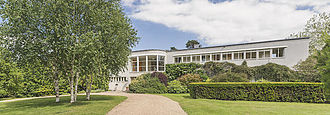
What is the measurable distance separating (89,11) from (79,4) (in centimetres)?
68

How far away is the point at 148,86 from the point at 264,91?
13.2m

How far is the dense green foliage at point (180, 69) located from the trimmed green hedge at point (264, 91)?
33.2ft

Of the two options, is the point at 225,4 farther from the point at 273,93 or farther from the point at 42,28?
the point at 42,28

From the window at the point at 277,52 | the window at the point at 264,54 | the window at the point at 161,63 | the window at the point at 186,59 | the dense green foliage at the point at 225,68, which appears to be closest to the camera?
the dense green foliage at the point at 225,68

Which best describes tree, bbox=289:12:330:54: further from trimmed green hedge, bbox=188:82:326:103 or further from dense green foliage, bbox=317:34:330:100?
dense green foliage, bbox=317:34:330:100

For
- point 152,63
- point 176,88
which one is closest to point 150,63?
point 152,63

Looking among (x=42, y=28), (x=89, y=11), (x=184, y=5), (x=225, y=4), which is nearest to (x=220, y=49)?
(x=225, y=4)

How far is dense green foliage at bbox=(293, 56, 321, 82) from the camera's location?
1806cm

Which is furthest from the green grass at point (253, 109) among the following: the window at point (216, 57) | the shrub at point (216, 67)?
the window at point (216, 57)

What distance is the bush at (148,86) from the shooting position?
22.7 metres

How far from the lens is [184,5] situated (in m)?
15.6

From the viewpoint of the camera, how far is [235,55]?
24.4m

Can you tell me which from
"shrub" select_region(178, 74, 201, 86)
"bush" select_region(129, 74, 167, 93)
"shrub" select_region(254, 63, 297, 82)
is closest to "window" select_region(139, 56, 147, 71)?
"bush" select_region(129, 74, 167, 93)

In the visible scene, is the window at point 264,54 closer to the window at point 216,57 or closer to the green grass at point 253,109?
the window at point 216,57
